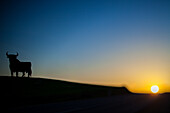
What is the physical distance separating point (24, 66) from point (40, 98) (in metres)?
8.60

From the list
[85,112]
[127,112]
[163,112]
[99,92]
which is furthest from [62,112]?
[99,92]

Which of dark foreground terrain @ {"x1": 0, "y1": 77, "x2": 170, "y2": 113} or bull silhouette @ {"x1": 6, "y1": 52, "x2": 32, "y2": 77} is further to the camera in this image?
bull silhouette @ {"x1": 6, "y1": 52, "x2": 32, "y2": 77}

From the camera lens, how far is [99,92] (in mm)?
25922

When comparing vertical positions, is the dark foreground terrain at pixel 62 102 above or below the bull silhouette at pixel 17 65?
below

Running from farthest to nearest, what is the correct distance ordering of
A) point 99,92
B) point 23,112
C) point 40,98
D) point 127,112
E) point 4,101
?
point 99,92
point 40,98
point 4,101
point 127,112
point 23,112

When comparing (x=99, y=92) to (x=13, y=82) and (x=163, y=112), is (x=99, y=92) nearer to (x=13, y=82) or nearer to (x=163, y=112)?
(x=13, y=82)

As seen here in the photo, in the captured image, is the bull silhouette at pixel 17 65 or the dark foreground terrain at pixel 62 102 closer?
the dark foreground terrain at pixel 62 102

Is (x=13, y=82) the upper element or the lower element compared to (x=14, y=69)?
lower

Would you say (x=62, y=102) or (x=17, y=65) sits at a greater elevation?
(x=17, y=65)

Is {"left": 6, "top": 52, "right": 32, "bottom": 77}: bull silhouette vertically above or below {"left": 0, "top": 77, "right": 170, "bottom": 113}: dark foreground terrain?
above

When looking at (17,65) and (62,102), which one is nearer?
(62,102)

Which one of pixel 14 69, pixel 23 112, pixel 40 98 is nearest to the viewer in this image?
pixel 23 112

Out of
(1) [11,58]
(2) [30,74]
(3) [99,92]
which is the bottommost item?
(3) [99,92]

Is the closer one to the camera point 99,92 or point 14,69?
point 14,69
